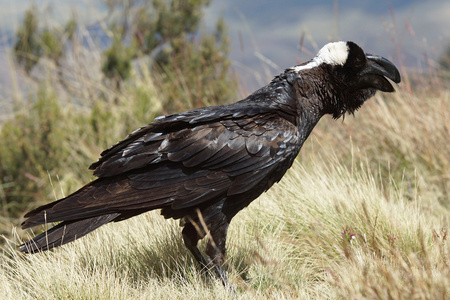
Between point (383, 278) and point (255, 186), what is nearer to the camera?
point (383, 278)

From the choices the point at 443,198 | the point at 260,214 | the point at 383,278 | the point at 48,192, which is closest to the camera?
the point at 383,278

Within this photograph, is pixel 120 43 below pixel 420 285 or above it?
above

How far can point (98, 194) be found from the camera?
307cm

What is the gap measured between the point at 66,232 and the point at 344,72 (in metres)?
2.15

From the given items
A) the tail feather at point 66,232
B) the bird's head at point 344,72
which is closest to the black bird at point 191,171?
the tail feather at point 66,232

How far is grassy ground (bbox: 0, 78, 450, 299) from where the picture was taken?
101 inches

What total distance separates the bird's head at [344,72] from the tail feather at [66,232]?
1.65 m

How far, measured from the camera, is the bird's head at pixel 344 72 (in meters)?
3.50

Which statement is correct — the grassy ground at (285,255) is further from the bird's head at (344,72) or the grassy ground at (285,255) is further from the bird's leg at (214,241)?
the bird's head at (344,72)

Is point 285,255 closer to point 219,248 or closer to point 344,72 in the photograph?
point 219,248

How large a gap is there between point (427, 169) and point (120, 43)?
6133 mm

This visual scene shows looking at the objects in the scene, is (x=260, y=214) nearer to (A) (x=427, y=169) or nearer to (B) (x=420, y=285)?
(B) (x=420, y=285)

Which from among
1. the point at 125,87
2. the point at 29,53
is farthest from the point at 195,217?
the point at 29,53

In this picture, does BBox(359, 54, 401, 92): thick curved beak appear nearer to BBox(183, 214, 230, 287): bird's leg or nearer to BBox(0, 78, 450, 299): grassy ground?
BBox(0, 78, 450, 299): grassy ground
